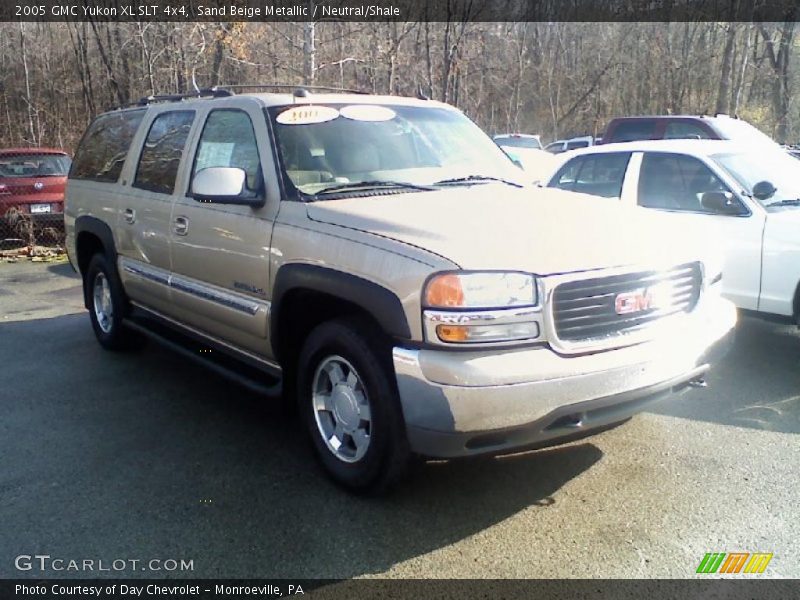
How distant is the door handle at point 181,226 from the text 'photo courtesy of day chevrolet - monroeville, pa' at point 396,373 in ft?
0.13

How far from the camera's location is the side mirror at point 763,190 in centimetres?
573

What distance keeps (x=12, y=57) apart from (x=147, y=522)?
88.4ft

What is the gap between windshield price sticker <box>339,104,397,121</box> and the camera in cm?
436

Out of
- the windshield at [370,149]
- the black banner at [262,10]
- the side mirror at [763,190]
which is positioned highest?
the black banner at [262,10]

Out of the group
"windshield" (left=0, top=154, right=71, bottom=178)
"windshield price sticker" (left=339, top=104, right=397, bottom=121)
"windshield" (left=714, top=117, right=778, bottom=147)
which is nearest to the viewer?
"windshield price sticker" (left=339, top=104, right=397, bottom=121)

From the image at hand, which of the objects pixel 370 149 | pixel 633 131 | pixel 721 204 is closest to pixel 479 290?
pixel 370 149

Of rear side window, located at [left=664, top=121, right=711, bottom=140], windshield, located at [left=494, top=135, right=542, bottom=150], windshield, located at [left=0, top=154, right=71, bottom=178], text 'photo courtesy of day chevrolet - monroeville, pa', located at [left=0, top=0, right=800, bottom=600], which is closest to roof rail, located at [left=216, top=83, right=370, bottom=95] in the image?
text 'photo courtesy of day chevrolet - monroeville, pa', located at [left=0, top=0, right=800, bottom=600]

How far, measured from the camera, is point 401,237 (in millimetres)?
3221

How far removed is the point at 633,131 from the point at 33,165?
421 inches

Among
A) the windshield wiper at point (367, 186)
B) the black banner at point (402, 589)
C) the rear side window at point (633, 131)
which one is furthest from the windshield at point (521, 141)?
the black banner at point (402, 589)

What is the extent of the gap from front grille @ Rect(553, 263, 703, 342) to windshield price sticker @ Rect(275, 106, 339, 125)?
1.96 metres

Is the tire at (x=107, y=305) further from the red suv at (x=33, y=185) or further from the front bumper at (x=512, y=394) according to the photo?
the red suv at (x=33, y=185)

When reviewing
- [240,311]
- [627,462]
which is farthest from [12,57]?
[627,462]

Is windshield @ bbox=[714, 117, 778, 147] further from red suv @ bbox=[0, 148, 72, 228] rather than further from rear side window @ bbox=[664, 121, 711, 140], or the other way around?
red suv @ bbox=[0, 148, 72, 228]
